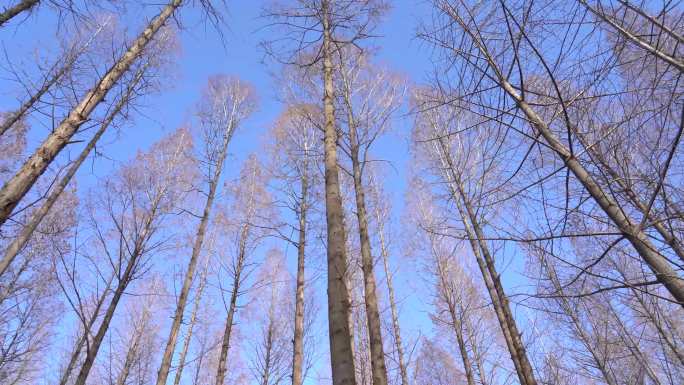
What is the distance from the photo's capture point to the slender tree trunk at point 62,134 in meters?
2.59

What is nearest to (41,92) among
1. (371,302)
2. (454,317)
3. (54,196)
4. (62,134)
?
(54,196)

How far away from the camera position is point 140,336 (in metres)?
12.4

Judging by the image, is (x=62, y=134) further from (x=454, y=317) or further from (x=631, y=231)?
(x=454, y=317)

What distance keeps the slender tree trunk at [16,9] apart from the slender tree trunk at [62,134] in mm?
1066

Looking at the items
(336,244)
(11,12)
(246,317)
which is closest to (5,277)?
(246,317)

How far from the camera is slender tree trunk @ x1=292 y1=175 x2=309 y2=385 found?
7.25 meters

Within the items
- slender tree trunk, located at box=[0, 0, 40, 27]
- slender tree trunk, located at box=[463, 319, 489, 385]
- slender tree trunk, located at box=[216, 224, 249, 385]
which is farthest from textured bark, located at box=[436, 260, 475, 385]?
slender tree trunk, located at box=[0, 0, 40, 27]

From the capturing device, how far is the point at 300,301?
8117 millimetres

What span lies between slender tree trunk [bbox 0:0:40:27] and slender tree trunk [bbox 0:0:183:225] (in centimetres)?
107

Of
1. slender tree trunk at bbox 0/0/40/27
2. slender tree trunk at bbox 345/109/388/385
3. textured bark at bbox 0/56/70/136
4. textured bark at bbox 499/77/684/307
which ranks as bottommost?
textured bark at bbox 499/77/684/307

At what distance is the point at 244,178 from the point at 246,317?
4751 mm

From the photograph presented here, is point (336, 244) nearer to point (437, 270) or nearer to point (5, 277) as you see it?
point (437, 270)

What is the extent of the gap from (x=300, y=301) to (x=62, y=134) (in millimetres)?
6107

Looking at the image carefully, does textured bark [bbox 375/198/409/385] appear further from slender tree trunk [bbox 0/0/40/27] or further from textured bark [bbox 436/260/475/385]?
slender tree trunk [bbox 0/0/40/27]
